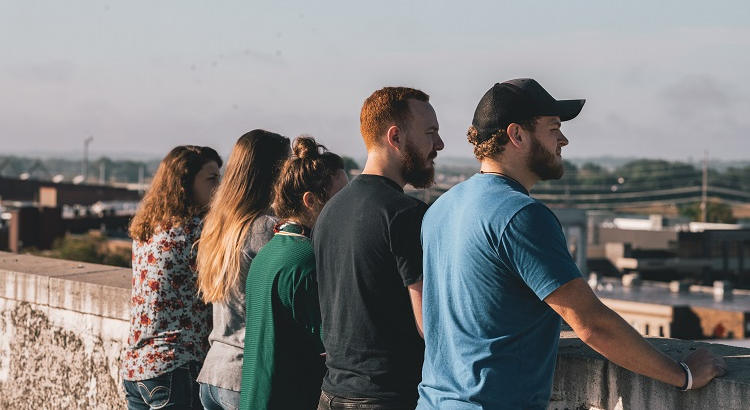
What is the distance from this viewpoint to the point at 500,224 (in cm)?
261

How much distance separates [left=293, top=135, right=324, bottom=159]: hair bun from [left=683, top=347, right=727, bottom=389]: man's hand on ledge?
137 centimetres

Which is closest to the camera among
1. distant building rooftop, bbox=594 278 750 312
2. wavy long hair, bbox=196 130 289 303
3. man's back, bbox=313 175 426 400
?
man's back, bbox=313 175 426 400

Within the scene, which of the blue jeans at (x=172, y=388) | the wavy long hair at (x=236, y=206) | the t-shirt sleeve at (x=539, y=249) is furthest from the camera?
the blue jeans at (x=172, y=388)

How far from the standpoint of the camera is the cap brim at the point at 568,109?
2850mm

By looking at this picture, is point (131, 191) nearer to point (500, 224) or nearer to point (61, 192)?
point (61, 192)

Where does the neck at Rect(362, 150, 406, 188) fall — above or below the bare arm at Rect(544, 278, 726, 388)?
above

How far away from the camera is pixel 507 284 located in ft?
8.72

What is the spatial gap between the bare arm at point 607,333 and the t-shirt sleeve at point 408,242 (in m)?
0.53

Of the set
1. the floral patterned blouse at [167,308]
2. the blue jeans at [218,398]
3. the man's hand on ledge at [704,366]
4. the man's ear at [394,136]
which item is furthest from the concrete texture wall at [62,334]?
the man's hand on ledge at [704,366]

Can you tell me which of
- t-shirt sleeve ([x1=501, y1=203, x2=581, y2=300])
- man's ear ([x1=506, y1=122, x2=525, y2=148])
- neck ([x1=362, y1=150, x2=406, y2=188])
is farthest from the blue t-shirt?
neck ([x1=362, y1=150, x2=406, y2=188])

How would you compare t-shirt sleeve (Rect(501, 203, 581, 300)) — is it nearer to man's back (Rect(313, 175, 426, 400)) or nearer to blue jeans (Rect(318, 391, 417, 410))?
man's back (Rect(313, 175, 426, 400))

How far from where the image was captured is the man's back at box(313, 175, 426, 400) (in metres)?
3.09

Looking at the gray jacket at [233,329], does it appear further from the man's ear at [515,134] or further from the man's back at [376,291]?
the man's ear at [515,134]

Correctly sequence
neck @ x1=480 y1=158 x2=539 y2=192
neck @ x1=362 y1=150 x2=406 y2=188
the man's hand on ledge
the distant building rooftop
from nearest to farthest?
neck @ x1=480 y1=158 x2=539 y2=192, the man's hand on ledge, neck @ x1=362 y1=150 x2=406 y2=188, the distant building rooftop
